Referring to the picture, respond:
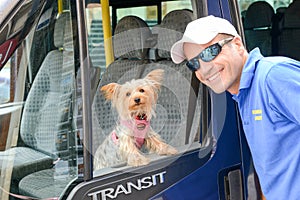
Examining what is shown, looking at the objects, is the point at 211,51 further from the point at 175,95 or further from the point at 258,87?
the point at 175,95

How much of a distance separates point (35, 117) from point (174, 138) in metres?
0.55

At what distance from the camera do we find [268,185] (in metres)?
1.76

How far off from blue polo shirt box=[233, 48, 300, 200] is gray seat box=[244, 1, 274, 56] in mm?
1211

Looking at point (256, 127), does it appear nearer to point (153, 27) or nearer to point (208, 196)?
point (208, 196)

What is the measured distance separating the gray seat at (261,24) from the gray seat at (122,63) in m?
0.85

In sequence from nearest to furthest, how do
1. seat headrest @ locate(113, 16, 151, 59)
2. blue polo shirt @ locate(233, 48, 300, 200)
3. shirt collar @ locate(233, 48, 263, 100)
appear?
blue polo shirt @ locate(233, 48, 300, 200)
shirt collar @ locate(233, 48, 263, 100)
seat headrest @ locate(113, 16, 151, 59)

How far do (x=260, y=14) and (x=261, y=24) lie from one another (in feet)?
0.26

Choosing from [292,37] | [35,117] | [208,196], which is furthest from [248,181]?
[292,37]

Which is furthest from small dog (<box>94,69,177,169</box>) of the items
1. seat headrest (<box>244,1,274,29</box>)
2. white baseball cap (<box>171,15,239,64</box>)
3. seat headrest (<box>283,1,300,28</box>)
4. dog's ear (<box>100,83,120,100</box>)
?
seat headrest (<box>283,1,300,28</box>)

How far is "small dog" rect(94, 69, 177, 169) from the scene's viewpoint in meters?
1.87

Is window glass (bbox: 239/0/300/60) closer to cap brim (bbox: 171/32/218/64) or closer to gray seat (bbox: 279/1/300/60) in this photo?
gray seat (bbox: 279/1/300/60)

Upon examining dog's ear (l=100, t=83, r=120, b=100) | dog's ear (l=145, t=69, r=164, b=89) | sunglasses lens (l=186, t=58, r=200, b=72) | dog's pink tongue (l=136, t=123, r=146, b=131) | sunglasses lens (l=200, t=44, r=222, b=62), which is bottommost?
dog's pink tongue (l=136, t=123, r=146, b=131)

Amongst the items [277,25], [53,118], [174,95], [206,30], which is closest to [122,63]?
[174,95]

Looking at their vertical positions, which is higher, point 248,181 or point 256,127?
point 256,127
